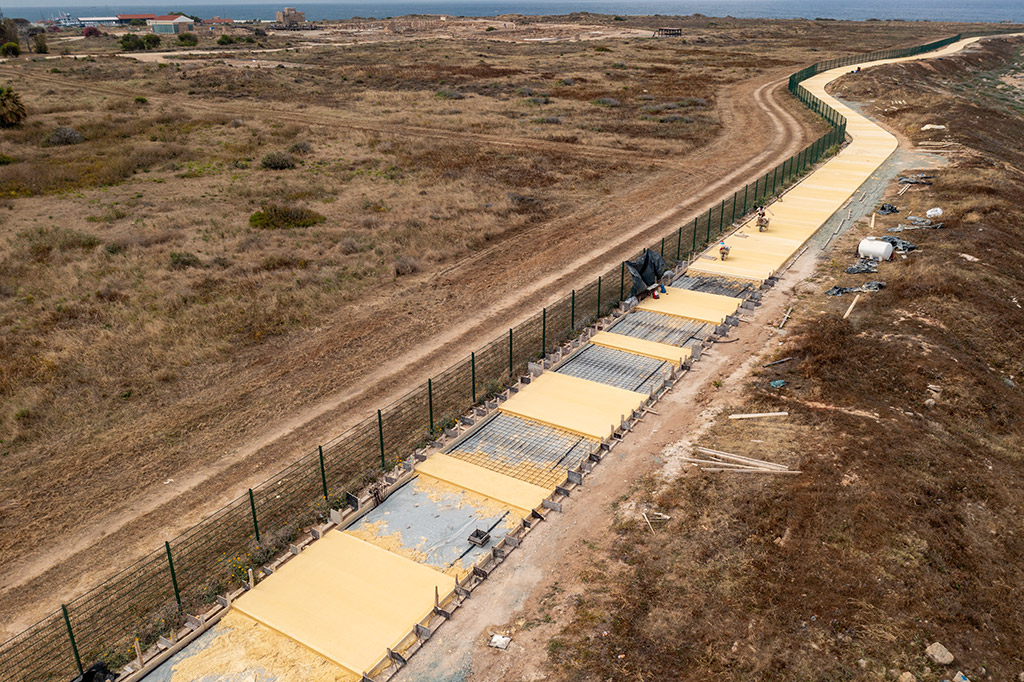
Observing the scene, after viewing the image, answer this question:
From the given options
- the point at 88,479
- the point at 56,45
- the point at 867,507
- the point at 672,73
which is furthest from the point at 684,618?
the point at 56,45

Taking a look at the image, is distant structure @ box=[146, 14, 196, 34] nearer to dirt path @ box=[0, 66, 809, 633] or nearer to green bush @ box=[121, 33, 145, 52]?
green bush @ box=[121, 33, 145, 52]

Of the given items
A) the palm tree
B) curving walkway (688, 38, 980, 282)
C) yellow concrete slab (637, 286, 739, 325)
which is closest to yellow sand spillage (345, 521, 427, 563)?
yellow concrete slab (637, 286, 739, 325)

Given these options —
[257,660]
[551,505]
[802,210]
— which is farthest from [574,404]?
[802,210]

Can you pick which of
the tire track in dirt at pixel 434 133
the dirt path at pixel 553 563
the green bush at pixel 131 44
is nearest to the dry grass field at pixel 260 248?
the tire track in dirt at pixel 434 133

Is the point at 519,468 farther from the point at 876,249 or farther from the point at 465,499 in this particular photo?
the point at 876,249

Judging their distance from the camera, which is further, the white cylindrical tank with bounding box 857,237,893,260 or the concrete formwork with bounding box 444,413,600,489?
the white cylindrical tank with bounding box 857,237,893,260
